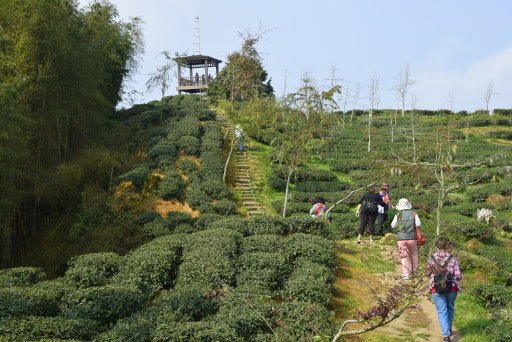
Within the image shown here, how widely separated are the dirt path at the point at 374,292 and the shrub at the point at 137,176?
32.3 feet

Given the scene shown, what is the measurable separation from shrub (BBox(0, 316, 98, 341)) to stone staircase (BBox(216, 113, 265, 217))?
43.7ft

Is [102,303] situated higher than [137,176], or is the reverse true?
[137,176]

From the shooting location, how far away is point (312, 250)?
10.3m

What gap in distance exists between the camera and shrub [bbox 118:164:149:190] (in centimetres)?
2002

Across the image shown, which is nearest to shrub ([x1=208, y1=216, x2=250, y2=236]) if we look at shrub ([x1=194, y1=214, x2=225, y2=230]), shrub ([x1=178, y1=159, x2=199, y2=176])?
shrub ([x1=194, y1=214, x2=225, y2=230])

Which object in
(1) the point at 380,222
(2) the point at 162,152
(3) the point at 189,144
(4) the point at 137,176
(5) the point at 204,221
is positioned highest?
(3) the point at 189,144

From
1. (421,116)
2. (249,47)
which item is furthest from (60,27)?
(421,116)

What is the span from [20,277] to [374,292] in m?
7.40

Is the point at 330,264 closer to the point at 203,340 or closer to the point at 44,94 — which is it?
the point at 203,340

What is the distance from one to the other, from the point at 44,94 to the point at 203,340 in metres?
12.5

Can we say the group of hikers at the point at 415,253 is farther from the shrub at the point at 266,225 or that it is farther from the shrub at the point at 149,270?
the shrub at the point at 149,270

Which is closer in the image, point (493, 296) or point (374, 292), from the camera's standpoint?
point (374, 292)

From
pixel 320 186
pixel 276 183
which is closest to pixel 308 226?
pixel 276 183

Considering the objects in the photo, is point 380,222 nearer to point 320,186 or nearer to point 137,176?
point 320,186
